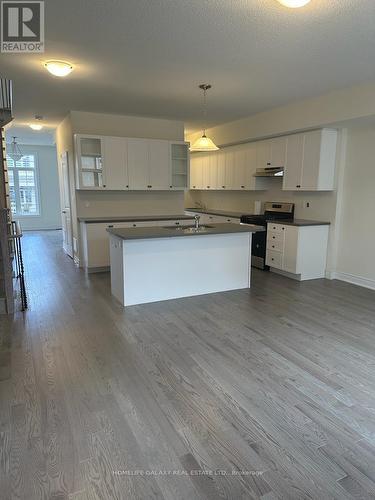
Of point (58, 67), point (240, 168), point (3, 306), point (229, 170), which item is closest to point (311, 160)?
point (240, 168)

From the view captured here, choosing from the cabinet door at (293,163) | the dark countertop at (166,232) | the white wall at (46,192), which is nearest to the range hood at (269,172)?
the cabinet door at (293,163)

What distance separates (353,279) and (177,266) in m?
2.88

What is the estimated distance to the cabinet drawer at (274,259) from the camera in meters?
5.68

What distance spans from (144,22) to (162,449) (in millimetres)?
3036

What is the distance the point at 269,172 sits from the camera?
6.20 m

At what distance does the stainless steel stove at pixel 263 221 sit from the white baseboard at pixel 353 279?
3.70ft

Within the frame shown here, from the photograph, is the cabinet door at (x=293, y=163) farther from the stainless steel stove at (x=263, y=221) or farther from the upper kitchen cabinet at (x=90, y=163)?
the upper kitchen cabinet at (x=90, y=163)

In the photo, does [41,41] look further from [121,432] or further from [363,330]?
[363,330]

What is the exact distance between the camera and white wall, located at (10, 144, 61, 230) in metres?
11.3

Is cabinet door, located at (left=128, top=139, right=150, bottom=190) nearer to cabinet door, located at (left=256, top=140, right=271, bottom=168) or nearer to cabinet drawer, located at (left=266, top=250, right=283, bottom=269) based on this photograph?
cabinet door, located at (left=256, top=140, right=271, bottom=168)

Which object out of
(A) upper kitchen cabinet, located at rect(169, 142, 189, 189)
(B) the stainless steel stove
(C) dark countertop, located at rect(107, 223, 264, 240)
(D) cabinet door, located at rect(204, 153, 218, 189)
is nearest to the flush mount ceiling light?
(C) dark countertop, located at rect(107, 223, 264, 240)

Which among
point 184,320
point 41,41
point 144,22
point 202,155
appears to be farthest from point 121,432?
point 202,155

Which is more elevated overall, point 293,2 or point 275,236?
point 293,2

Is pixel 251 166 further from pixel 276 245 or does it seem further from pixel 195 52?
pixel 195 52
